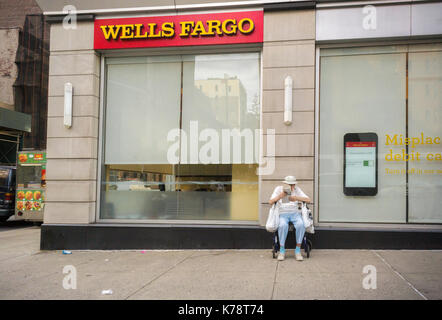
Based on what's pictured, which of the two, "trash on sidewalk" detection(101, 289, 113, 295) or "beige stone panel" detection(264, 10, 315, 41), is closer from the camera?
"trash on sidewalk" detection(101, 289, 113, 295)

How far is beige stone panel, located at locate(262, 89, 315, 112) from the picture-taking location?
8.08 m

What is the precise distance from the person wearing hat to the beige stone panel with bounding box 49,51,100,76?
16.4 feet

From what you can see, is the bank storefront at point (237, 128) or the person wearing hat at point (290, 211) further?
the bank storefront at point (237, 128)

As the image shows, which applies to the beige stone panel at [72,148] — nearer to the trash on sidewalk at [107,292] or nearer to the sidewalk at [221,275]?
the sidewalk at [221,275]

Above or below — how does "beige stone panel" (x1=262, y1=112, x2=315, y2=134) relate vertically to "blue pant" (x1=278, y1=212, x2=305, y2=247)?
above

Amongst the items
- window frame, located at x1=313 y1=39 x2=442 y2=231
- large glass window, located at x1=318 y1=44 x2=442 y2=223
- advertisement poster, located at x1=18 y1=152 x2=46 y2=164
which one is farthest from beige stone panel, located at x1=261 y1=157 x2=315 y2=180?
advertisement poster, located at x1=18 y1=152 x2=46 y2=164

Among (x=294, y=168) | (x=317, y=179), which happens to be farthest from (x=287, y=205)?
(x=317, y=179)

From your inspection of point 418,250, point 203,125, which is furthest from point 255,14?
→ point 418,250

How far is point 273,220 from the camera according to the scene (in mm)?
7090

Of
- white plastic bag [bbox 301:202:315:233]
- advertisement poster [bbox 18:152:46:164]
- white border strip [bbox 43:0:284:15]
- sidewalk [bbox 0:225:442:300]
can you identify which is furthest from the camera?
advertisement poster [bbox 18:152:46:164]

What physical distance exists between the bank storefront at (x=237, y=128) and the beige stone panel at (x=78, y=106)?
2 cm

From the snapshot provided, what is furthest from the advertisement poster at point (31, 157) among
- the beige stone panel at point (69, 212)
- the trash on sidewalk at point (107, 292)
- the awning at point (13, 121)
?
the trash on sidewalk at point (107, 292)

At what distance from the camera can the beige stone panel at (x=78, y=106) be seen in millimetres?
8852

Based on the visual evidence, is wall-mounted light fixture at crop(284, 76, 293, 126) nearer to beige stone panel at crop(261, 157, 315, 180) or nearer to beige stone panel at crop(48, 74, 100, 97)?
beige stone panel at crop(261, 157, 315, 180)
